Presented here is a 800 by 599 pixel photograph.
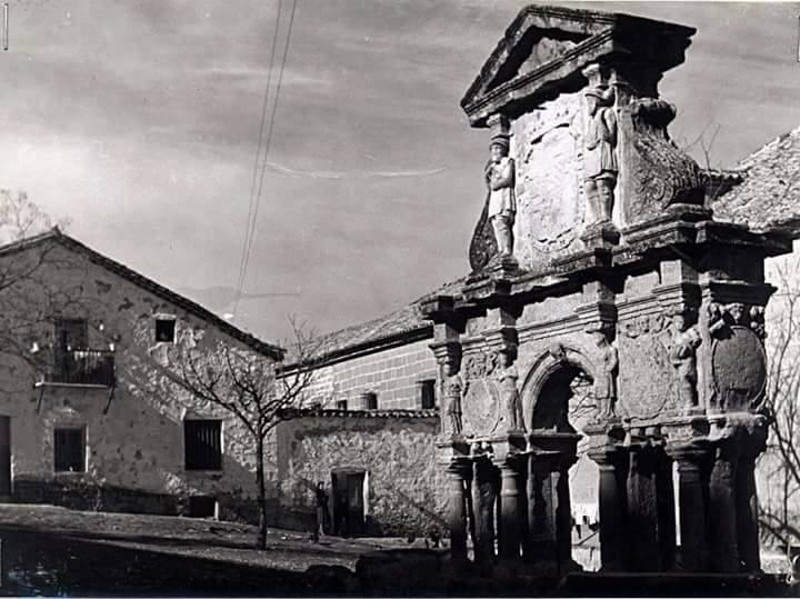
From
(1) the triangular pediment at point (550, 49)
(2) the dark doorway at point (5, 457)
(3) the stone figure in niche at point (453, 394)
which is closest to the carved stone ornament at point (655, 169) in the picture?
(1) the triangular pediment at point (550, 49)

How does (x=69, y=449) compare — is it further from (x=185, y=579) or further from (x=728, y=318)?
(x=728, y=318)

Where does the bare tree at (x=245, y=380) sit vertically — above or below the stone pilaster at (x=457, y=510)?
above

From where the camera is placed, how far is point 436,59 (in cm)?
840

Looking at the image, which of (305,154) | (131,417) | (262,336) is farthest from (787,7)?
(131,417)

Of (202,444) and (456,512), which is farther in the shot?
(456,512)

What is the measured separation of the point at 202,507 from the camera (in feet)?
26.2

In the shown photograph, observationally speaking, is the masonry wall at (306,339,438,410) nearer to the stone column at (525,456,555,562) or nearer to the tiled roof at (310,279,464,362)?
the tiled roof at (310,279,464,362)

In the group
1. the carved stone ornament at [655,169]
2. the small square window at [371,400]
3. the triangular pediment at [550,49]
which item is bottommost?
the small square window at [371,400]

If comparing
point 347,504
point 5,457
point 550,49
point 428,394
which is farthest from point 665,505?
point 5,457

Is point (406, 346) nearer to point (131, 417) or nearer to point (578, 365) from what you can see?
point (578, 365)

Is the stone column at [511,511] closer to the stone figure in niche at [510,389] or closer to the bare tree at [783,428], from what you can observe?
the stone figure in niche at [510,389]

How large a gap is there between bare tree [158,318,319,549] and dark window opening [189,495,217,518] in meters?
0.26

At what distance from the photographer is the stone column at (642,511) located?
7.91 m

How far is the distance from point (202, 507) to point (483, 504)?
6.22ft
